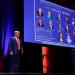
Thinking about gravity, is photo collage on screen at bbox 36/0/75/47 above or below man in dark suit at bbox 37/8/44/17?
below

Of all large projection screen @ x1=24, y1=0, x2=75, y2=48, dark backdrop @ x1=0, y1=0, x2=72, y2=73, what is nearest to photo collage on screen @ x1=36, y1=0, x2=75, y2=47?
large projection screen @ x1=24, y1=0, x2=75, y2=48

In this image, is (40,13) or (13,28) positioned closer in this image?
(40,13)

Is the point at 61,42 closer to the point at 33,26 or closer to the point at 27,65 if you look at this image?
the point at 33,26

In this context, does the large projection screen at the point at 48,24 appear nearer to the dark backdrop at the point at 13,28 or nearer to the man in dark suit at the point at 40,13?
the man in dark suit at the point at 40,13

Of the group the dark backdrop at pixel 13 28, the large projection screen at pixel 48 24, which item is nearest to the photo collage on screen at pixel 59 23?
the large projection screen at pixel 48 24

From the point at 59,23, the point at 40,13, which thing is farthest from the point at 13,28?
the point at 40,13

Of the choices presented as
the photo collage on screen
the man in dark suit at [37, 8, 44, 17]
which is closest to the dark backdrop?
the photo collage on screen

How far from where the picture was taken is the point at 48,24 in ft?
5.58

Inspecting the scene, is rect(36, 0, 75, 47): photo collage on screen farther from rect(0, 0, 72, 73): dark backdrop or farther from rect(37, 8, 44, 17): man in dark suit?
rect(0, 0, 72, 73): dark backdrop

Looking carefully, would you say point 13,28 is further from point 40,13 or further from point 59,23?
point 40,13

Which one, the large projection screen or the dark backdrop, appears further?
the dark backdrop

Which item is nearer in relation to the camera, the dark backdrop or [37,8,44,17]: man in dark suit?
[37,8,44,17]: man in dark suit

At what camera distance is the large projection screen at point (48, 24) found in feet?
5.09

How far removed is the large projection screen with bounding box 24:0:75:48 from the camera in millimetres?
1553
